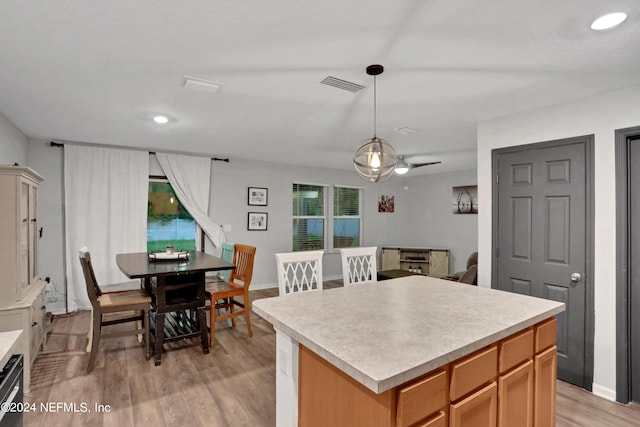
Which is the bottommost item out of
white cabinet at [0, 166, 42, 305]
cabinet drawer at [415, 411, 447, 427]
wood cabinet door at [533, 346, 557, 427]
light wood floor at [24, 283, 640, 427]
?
light wood floor at [24, 283, 640, 427]

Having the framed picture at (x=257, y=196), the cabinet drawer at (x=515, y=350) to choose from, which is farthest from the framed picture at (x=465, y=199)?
the cabinet drawer at (x=515, y=350)

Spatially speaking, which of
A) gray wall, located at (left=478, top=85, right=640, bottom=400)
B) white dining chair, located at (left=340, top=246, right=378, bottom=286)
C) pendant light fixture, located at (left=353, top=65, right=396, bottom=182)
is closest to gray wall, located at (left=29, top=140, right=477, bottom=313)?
white dining chair, located at (left=340, top=246, right=378, bottom=286)

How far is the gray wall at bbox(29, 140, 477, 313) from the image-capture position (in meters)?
4.39

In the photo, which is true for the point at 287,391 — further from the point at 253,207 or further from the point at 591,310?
the point at 253,207

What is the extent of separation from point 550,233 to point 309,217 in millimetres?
4407

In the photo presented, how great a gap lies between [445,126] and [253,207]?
3540 mm

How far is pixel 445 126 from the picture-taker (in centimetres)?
356

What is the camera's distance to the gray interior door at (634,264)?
2381mm

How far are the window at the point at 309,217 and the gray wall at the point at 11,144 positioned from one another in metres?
3.91

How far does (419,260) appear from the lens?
705cm

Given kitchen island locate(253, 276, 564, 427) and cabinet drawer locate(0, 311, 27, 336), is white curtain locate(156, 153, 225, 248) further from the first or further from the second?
kitchen island locate(253, 276, 564, 427)

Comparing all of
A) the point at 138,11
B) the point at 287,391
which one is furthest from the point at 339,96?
the point at 287,391

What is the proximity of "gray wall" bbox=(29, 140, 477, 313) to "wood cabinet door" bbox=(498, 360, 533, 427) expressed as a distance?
4.73m

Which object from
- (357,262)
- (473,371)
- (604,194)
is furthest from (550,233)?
(473,371)
